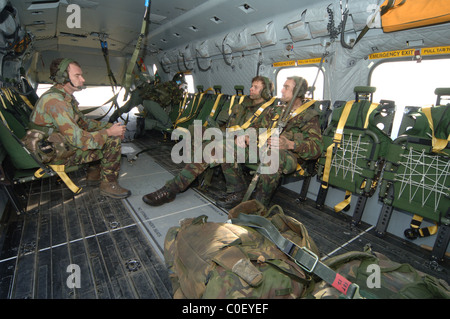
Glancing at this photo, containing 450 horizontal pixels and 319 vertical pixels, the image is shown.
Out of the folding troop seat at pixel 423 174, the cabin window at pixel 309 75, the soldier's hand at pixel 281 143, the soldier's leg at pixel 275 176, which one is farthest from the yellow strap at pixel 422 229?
the cabin window at pixel 309 75

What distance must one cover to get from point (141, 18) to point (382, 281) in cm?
620

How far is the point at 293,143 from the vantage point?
2.74m

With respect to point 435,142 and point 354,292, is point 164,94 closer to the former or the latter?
point 435,142

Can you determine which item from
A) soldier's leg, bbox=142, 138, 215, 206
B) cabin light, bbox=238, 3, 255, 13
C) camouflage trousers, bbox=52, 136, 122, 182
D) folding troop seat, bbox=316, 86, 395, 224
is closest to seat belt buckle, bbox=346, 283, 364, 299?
folding troop seat, bbox=316, 86, 395, 224

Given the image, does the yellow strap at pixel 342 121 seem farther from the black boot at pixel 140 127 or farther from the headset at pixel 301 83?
the black boot at pixel 140 127

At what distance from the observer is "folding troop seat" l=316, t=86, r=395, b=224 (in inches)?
97.1

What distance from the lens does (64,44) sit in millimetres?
7922

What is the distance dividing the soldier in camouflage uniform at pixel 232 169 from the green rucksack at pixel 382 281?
1.84 meters

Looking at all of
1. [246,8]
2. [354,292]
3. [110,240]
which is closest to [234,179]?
[110,240]

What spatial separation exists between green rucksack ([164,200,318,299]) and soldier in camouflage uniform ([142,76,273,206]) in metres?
1.35

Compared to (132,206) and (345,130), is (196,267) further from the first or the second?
(345,130)
